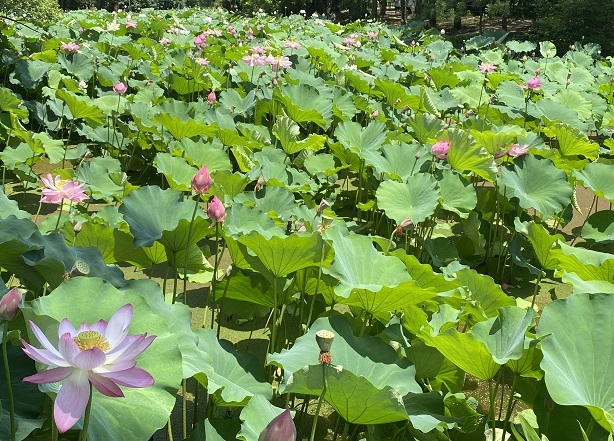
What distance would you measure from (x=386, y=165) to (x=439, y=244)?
0.41 meters

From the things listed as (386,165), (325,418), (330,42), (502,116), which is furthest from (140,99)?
(330,42)

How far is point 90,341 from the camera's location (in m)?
0.78

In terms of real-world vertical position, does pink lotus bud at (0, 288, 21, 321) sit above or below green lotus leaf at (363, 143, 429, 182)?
above

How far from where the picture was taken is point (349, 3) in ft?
84.5

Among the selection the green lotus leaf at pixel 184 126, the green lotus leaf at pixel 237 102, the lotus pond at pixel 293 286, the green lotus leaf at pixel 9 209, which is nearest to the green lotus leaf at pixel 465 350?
the lotus pond at pixel 293 286

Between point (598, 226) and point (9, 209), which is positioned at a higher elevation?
point (9, 209)

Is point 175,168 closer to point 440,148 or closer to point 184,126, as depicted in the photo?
point 184,126

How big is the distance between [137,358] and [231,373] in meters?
0.41

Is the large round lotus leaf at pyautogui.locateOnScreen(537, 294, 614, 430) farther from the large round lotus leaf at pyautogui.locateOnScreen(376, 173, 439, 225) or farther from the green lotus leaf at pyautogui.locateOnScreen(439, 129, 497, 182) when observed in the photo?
the green lotus leaf at pyautogui.locateOnScreen(439, 129, 497, 182)

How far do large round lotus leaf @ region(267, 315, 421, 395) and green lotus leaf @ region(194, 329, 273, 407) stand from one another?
0.10 metres

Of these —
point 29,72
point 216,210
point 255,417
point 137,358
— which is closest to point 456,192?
point 216,210

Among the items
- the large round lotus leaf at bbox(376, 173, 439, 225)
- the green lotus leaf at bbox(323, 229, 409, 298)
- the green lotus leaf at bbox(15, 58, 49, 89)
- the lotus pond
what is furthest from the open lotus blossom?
the green lotus leaf at bbox(15, 58, 49, 89)

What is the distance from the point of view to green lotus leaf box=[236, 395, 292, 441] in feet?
3.47

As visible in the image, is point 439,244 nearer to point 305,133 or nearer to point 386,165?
point 386,165
